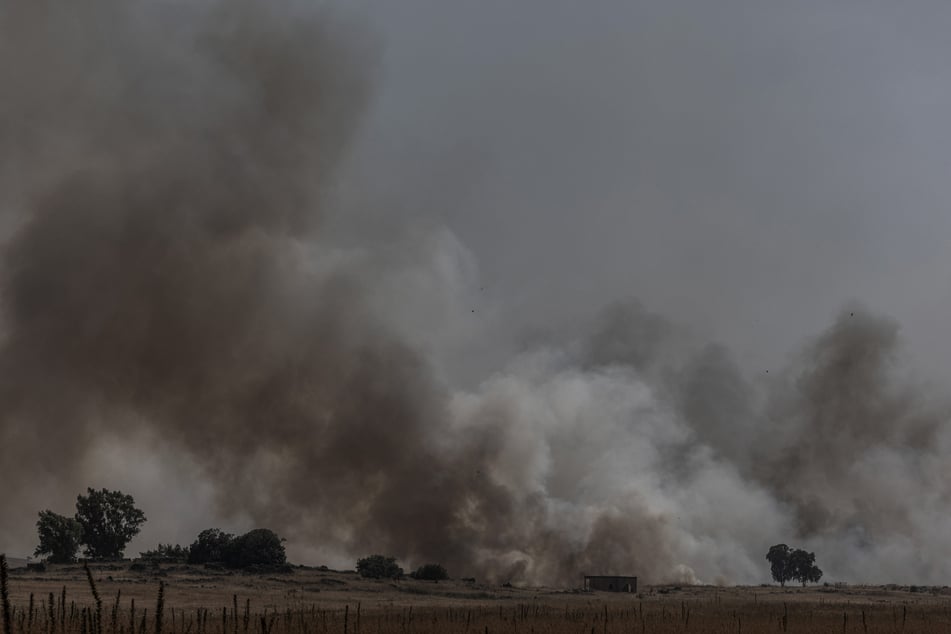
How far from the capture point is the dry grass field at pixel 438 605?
5244 centimetres

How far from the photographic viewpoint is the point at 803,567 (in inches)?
5915

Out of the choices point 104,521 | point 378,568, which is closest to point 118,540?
point 104,521

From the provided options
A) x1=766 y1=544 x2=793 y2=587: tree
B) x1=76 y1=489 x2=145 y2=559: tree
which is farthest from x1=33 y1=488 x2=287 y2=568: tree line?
x1=766 y1=544 x2=793 y2=587: tree

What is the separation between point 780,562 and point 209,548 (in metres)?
88.5

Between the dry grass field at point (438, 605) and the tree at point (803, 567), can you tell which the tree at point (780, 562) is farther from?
the dry grass field at point (438, 605)

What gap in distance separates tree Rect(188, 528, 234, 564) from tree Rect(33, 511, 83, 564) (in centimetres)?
2783

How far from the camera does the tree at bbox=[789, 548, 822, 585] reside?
15000 cm

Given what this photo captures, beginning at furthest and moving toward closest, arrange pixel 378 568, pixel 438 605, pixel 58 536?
pixel 58 536
pixel 378 568
pixel 438 605

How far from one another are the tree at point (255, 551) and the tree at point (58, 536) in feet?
106

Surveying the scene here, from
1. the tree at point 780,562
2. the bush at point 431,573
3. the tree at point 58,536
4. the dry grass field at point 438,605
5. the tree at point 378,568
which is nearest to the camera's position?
the dry grass field at point 438,605

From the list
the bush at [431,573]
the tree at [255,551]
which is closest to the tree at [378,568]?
the bush at [431,573]

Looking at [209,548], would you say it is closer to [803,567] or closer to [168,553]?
[168,553]

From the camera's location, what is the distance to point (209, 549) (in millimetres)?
101062

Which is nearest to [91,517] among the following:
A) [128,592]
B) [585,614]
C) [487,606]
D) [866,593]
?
[128,592]
